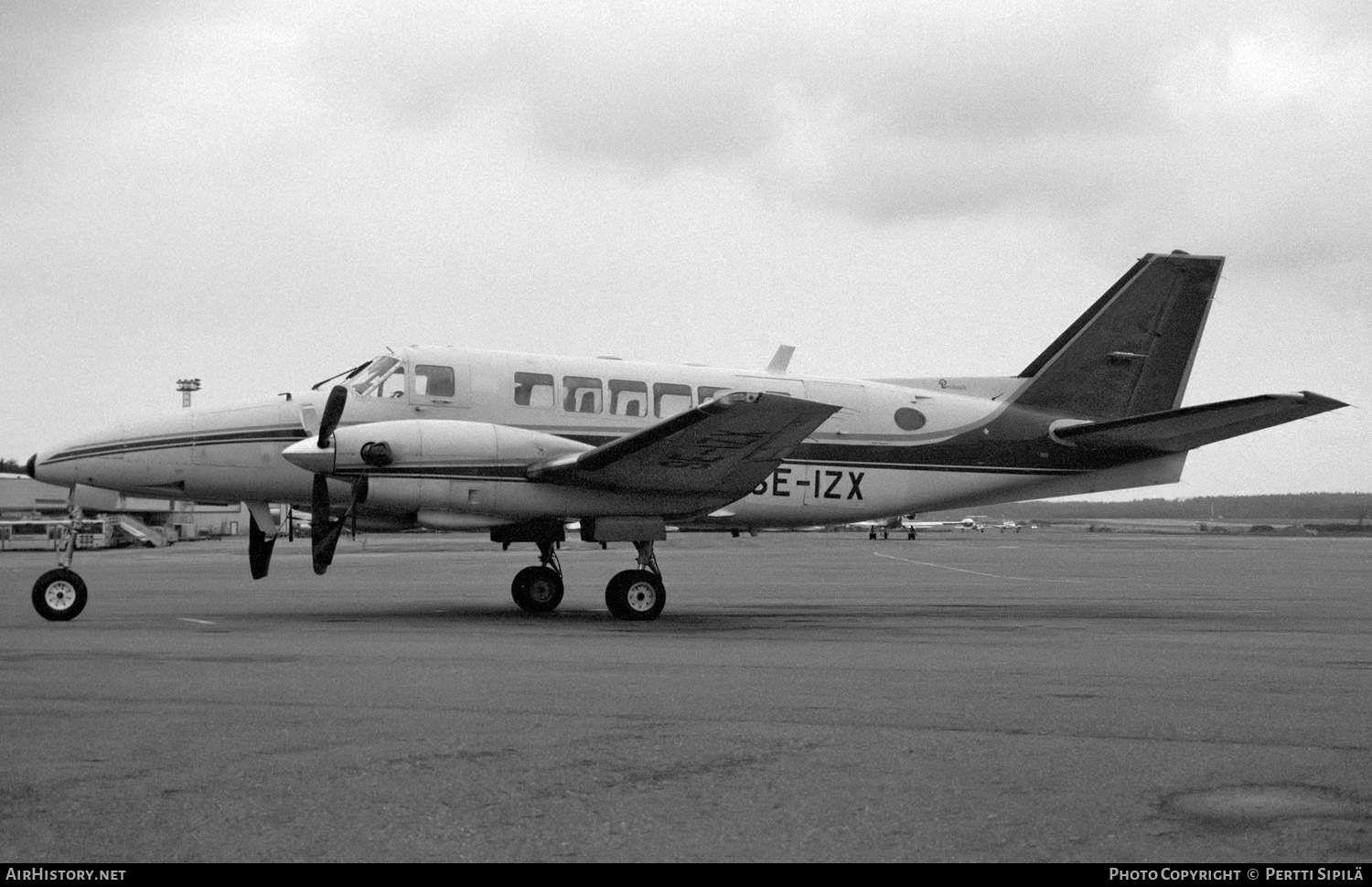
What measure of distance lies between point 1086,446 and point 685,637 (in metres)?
8.71

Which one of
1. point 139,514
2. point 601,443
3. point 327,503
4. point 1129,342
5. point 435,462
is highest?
point 1129,342

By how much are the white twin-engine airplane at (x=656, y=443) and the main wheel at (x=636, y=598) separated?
0.09 feet

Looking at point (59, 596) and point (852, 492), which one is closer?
point (59, 596)

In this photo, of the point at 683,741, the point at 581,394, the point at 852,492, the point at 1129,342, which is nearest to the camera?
the point at 683,741

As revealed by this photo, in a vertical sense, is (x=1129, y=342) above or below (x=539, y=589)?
above

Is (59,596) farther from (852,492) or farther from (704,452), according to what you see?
(852,492)

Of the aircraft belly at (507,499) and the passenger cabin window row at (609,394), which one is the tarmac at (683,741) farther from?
the passenger cabin window row at (609,394)

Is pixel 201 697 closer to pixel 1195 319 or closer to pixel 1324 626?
pixel 1324 626

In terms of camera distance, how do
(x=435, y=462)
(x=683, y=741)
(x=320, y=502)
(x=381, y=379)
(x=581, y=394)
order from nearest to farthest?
(x=683, y=741), (x=435, y=462), (x=320, y=502), (x=381, y=379), (x=581, y=394)

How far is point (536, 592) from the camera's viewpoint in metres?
17.8

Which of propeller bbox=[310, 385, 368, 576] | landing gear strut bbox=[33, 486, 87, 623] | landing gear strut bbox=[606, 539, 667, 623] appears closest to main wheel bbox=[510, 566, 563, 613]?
landing gear strut bbox=[606, 539, 667, 623]

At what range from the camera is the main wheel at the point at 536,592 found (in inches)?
697

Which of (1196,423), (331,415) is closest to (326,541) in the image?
(331,415)

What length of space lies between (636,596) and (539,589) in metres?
2.28
